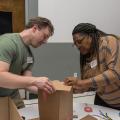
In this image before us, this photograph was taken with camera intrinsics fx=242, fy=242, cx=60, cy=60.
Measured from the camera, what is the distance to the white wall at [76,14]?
3.51 meters

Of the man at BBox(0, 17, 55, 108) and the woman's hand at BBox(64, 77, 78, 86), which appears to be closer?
the man at BBox(0, 17, 55, 108)

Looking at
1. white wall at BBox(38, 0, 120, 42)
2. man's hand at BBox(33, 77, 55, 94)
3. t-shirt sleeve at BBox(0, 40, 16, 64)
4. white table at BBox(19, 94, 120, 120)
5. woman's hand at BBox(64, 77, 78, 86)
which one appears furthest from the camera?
white wall at BBox(38, 0, 120, 42)

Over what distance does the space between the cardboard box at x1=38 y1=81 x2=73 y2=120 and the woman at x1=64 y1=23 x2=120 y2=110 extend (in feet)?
0.76

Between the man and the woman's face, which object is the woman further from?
the man

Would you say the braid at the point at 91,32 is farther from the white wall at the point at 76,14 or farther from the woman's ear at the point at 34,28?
the white wall at the point at 76,14

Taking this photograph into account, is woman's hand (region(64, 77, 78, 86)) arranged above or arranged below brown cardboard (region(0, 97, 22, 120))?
above

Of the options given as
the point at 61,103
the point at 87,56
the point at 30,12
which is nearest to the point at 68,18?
the point at 30,12

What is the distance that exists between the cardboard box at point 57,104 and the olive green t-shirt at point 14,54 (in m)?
0.34

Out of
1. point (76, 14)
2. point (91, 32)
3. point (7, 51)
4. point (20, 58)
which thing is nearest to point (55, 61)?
point (76, 14)

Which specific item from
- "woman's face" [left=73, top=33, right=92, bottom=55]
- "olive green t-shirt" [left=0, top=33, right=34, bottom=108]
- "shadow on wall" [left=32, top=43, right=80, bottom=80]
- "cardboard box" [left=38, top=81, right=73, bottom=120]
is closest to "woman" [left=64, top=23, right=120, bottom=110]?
"woman's face" [left=73, top=33, right=92, bottom=55]

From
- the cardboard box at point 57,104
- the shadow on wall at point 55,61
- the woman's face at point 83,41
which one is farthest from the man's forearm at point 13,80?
the shadow on wall at point 55,61

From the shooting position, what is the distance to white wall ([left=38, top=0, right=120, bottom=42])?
3506 mm

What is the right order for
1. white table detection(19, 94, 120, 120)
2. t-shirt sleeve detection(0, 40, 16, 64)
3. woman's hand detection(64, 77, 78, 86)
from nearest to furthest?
t-shirt sleeve detection(0, 40, 16, 64) → woman's hand detection(64, 77, 78, 86) → white table detection(19, 94, 120, 120)

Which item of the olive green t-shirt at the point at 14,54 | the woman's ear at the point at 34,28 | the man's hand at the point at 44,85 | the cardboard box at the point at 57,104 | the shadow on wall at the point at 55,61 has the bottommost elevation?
the shadow on wall at the point at 55,61
